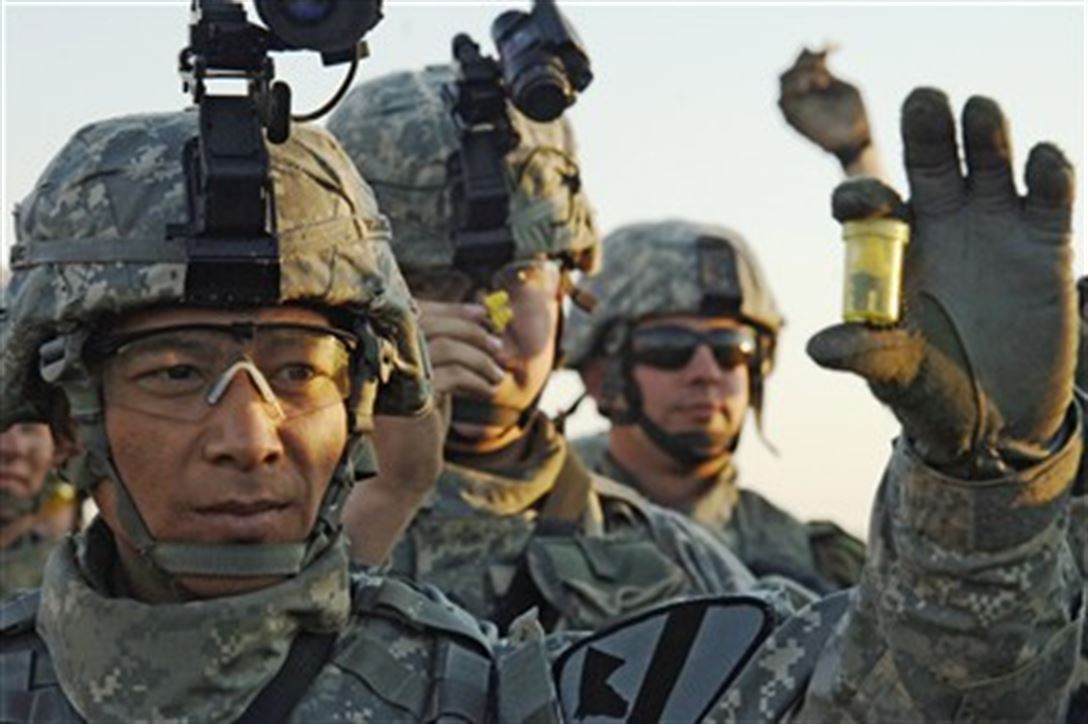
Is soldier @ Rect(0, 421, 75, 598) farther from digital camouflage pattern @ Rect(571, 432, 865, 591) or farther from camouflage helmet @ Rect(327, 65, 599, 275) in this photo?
camouflage helmet @ Rect(327, 65, 599, 275)

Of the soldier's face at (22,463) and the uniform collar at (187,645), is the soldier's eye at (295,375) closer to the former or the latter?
the uniform collar at (187,645)

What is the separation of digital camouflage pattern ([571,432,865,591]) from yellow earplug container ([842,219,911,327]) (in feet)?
23.0

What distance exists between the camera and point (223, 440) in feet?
19.7

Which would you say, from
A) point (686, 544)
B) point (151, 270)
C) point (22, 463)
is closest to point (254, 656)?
point (151, 270)

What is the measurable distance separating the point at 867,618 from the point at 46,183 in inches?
72.1

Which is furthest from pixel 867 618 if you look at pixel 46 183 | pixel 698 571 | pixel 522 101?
pixel 698 571

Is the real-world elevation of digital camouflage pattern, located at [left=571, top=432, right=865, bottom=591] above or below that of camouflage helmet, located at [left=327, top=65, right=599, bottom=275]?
below

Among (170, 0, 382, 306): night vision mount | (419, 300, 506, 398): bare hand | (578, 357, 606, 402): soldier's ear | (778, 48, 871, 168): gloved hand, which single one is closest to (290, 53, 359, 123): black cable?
(170, 0, 382, 306): night vision mount

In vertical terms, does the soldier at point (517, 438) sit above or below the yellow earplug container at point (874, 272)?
below

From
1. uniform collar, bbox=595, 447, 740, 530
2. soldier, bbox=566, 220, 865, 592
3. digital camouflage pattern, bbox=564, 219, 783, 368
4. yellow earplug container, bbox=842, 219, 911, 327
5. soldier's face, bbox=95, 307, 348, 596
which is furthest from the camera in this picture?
digital camouflage pattern, bbox=564, 219, 783, 368

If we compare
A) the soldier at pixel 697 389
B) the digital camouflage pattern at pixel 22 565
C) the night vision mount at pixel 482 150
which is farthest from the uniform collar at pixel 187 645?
the soldier at pixel 697 389

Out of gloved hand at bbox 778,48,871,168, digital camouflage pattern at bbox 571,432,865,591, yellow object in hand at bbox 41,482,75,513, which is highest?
gloved hand at bbox 778,48,871,168

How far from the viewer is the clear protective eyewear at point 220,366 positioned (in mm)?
6062

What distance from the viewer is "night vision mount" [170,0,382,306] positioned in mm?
6066
